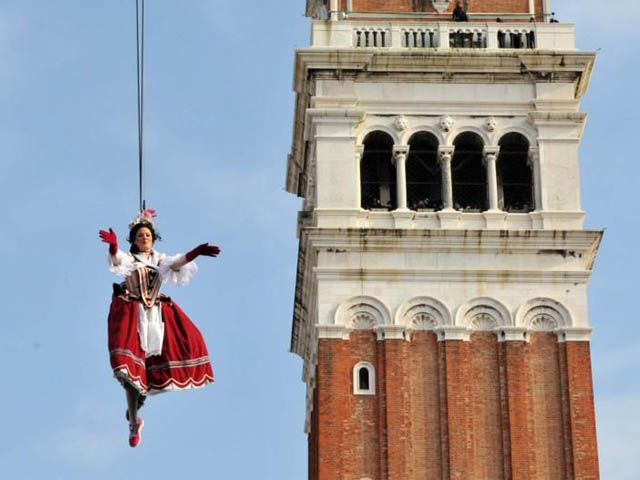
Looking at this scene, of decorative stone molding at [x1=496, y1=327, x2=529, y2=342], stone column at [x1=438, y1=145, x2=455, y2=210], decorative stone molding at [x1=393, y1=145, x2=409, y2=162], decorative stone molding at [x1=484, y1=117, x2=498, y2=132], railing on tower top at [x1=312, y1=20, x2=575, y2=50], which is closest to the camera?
decorative stone molding at [x1=496, y1=327, x2=529, y2=342]

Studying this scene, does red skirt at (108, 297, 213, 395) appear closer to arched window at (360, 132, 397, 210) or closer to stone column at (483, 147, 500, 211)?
stone column at (483, 147, 500, 211)

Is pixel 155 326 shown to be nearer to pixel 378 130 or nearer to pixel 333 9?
pixel 378 130

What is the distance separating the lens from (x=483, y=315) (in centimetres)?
5100

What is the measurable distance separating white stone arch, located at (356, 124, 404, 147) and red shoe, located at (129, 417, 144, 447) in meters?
30.4

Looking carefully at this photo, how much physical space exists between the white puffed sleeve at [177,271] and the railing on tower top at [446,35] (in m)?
30.8

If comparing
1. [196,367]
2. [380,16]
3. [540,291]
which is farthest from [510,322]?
[196,367]

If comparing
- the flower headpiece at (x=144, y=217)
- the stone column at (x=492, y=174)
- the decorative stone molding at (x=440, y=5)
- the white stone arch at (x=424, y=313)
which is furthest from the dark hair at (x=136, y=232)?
the decorative stone molding at (x=440, y=5)

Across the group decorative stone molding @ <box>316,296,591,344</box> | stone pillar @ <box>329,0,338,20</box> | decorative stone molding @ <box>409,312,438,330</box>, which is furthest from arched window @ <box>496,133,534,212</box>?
stone pillar @ <box>329,0,338,20</box>

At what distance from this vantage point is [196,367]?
23172mm

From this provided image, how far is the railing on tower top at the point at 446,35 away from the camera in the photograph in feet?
176

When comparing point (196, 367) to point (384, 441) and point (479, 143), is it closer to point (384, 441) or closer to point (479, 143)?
point (384, 441)

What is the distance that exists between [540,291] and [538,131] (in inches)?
172

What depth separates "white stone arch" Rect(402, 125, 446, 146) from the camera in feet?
173

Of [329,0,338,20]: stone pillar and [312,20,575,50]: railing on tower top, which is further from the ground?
[329,0,338,20]: stone pillar
